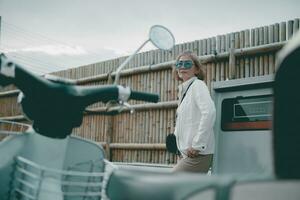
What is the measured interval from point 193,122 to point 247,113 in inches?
31.3

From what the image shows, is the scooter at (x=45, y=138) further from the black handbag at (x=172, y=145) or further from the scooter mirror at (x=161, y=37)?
the black handbag at (x=172, y=145)

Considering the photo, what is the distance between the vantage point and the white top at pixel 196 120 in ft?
8.02

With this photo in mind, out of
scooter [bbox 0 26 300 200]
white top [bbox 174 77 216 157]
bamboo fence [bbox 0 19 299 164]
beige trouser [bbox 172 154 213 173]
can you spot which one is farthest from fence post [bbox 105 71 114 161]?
scooter [bbox 0 26 300 200]

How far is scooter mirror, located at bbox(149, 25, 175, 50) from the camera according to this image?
1.52m

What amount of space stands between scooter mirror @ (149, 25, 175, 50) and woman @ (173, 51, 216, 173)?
937mm

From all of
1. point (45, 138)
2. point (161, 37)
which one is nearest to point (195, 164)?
point (161, 37)

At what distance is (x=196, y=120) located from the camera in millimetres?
2553

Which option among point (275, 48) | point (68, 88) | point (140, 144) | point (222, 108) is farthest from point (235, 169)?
point (140, 144)

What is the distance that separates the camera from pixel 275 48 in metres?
4.38

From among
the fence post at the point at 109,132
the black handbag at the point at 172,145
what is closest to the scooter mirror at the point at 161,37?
the black handbag at the point at 172,145

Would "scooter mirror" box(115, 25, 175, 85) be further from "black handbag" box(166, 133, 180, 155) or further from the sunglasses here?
"black handbag" box(166, 133, 180, 155)

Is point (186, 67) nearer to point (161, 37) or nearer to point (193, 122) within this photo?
point (193, 122)

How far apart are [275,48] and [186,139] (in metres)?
2.39

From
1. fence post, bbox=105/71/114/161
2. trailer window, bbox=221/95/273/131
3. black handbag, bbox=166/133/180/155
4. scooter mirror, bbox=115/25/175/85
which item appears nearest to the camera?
scooter mirror, bbox=115/25/175/85
